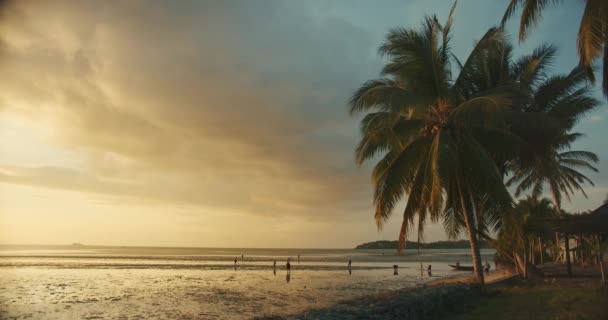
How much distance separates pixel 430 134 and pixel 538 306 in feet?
23.8

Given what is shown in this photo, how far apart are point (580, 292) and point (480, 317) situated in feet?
15.6

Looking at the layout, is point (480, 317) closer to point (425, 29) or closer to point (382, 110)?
point (382, 110)

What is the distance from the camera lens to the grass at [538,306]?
10250 millimetres

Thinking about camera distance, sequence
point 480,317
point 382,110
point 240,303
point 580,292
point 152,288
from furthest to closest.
Answer: point 152,288 → point 240,303 → point 382,110 → point 580,292 → point 480,317

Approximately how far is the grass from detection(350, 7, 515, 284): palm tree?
2228 millimetres

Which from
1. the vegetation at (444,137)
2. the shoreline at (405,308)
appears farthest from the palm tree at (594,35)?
the shoreline at (405,308)

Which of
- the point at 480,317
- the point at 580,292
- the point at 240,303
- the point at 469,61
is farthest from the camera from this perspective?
the point at 240,303

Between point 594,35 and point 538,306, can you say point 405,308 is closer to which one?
point 538,306

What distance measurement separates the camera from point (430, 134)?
642 inches

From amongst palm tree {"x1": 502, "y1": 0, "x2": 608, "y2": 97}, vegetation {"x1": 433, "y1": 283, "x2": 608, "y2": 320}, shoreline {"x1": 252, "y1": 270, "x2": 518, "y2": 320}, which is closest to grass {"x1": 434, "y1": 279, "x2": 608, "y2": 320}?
vegetation {"x1": 433, "y1": 283, "x2": 608, "y2": 320}

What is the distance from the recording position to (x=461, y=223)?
18578mm

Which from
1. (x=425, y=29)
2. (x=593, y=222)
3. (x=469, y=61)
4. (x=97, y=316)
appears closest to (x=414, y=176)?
(x=469, y=61)

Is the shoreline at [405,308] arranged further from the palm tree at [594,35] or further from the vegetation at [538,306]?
the palm tree at [594,35]

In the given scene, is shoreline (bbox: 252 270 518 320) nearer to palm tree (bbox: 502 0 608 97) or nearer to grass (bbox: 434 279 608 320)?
grass (bbox: 434 279 608 320)
